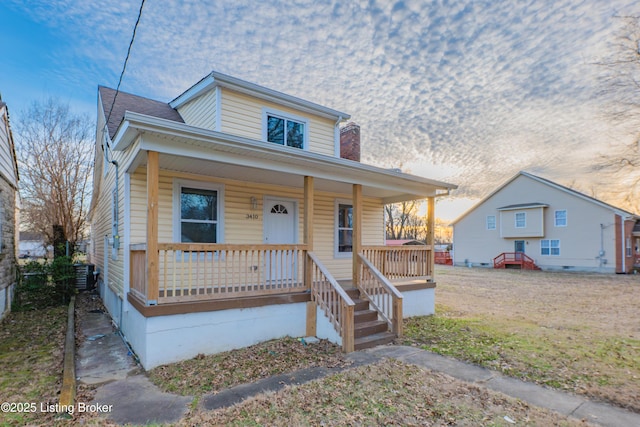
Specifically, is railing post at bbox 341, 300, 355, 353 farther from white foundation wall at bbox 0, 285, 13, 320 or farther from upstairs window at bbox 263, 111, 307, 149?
white foundation wall at bbox 0, 285, 13, 320

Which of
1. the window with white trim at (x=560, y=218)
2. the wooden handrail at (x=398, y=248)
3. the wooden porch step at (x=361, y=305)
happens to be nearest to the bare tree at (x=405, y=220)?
the window with white trim at (x=560, y=218)

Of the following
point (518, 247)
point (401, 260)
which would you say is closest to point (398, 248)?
point (401, 260)

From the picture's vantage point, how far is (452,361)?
212 inches

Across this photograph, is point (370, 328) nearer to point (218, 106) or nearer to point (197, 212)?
point (197, 212)

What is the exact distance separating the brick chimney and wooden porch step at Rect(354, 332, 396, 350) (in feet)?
22.1

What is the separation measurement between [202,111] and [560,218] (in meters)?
25.3

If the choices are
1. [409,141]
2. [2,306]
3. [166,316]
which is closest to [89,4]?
[166,316]

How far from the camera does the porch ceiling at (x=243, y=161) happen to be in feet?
16.9

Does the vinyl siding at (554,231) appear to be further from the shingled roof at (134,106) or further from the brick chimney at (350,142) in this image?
the shingled roof at (134,106)

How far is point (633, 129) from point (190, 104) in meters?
14.7

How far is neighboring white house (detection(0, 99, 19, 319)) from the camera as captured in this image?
818cm

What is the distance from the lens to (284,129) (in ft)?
31.3

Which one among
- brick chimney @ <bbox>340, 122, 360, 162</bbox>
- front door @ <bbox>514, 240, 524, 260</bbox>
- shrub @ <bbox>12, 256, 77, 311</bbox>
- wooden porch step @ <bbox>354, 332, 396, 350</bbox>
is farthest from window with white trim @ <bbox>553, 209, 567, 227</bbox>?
shrub @ <bbox>12, 256, 77, 311</bbox>

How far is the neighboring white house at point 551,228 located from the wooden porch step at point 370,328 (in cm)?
2277
